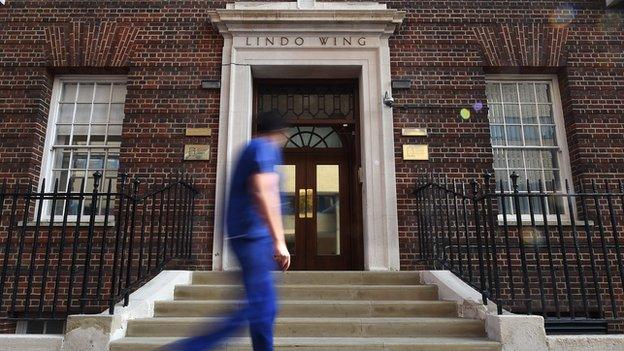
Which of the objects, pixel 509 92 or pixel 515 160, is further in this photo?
pixel 509 92

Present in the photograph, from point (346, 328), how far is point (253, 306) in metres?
2.06

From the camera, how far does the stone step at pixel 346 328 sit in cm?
477

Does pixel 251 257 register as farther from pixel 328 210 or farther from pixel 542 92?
pixel 542 92

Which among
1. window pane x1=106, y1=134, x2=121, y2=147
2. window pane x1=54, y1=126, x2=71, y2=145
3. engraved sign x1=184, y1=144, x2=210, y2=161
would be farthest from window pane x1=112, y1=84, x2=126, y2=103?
engraved sign x1=184, y1=144, x2=210, y2=161

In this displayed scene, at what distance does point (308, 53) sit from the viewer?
7816 millimetres

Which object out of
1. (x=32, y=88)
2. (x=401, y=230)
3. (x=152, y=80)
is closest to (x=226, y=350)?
(x=401, y=230)

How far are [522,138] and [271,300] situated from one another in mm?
6217

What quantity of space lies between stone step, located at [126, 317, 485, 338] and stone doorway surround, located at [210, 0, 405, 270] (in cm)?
276

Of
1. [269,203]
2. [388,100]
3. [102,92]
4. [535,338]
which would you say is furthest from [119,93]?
[535,338]

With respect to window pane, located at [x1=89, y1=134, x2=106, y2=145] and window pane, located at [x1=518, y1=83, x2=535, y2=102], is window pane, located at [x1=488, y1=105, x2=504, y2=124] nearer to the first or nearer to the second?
window pane, located at [x1=518, y1=83, x2=535, y2=102]

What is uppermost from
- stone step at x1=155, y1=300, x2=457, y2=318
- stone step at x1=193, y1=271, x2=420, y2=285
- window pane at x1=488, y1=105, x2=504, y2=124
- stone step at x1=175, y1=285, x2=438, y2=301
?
window pane at x1=488, y1=105, x2=504, y2=124

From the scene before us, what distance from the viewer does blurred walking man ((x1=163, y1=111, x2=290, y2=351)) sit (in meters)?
3.00

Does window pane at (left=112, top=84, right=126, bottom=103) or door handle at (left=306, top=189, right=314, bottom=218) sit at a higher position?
window pane at (left=112, top=84, right=126, bottom=103)

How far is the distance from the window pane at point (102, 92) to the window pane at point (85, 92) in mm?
98
